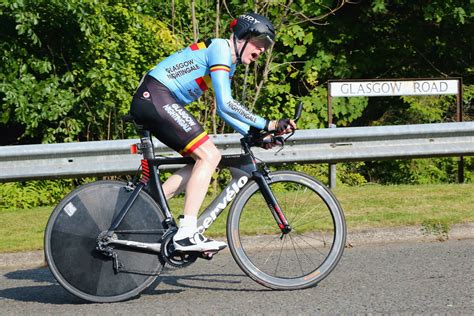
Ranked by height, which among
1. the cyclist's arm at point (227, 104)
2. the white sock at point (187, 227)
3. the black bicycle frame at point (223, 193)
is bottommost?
the white sock at point (187, 227)

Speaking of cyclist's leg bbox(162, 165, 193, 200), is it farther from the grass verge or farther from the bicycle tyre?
the grass verge

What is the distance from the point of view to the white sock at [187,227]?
6203 millimetres

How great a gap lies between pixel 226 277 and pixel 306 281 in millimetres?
755

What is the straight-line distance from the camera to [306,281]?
642 cm

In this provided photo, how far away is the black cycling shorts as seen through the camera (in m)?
6.23

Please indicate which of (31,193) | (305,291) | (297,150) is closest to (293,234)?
(305,291)

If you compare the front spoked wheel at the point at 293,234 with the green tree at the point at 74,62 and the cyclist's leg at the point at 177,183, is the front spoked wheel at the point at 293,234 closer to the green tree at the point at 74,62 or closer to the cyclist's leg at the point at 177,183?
the cyclist's leg at the point at 177,183

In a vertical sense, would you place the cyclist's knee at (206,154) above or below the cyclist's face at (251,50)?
below

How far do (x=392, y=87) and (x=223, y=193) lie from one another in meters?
5.70

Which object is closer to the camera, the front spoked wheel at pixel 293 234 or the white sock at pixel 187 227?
the white sock at pixel 187 227

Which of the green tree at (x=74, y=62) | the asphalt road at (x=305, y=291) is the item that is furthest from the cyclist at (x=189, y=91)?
the green tree at (x=74, y=62)

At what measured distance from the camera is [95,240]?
6.23 m

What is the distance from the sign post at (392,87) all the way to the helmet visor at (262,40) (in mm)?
5196

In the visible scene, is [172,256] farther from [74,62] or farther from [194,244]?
[74,62]
